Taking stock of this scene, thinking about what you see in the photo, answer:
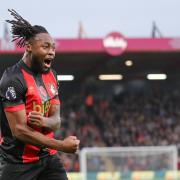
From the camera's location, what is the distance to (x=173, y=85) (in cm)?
2852

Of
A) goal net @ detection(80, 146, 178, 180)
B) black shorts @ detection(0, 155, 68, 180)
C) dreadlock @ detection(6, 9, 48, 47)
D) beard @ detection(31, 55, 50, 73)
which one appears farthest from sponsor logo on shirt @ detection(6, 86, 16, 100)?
goal net @ detection(80, 146, 178, 180)

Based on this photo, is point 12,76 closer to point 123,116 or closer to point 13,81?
point 13,81

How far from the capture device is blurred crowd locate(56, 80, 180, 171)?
23.7 m

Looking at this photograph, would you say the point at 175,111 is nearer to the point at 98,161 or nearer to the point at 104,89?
the point at 104,89

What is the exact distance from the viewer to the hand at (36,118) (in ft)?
18.2

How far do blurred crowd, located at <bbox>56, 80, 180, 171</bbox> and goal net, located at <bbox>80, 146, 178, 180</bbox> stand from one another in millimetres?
6265

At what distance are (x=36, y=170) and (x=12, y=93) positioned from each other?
76 centimetres

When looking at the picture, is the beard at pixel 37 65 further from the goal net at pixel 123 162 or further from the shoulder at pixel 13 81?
the goal net at pixel 123 162

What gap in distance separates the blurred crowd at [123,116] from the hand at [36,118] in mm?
16866

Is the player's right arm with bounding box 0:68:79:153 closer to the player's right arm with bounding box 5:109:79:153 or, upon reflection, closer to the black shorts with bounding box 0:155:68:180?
the player's right arm with bounding box 5:109:79:153

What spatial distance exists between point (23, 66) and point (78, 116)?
789 inches

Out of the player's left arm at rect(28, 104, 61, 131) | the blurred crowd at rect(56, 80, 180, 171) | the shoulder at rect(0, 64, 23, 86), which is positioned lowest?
the blurred crowd at rect(56, 80, 180, 171)

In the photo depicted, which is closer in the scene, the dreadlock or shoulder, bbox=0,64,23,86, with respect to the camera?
shoulder, bbox=0,64,23,86

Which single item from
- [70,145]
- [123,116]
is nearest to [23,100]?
[70,145]
